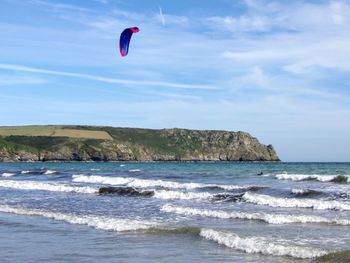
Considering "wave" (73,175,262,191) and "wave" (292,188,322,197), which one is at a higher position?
"wave" (292,188,322,197)

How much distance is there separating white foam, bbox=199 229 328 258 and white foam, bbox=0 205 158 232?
278 cm

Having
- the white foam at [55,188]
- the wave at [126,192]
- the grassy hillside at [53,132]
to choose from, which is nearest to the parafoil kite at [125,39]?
the wave at [126,192]

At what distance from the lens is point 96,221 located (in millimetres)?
17750

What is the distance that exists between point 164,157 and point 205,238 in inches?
6971

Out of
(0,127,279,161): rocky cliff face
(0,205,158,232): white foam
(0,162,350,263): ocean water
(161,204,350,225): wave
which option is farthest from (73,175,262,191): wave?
(0,127,279,161): rocky cliff face

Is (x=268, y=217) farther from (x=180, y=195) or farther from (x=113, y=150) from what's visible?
(x=113, y=150)

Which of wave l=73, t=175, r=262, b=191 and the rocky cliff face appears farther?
the rocky cliff face

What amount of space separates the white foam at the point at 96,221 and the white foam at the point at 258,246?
2.78 meters

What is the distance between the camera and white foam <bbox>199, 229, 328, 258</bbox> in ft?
38.7

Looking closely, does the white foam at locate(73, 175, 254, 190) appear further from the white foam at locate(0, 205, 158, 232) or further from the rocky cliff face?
the rocky cliff face

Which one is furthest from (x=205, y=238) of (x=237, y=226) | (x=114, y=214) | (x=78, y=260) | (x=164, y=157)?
(x=164, y=157)

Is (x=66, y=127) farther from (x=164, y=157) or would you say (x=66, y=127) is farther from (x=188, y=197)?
(x=188, y=197)

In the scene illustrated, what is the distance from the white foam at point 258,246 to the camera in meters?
11.8

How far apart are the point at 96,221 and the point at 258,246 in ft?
22.7
